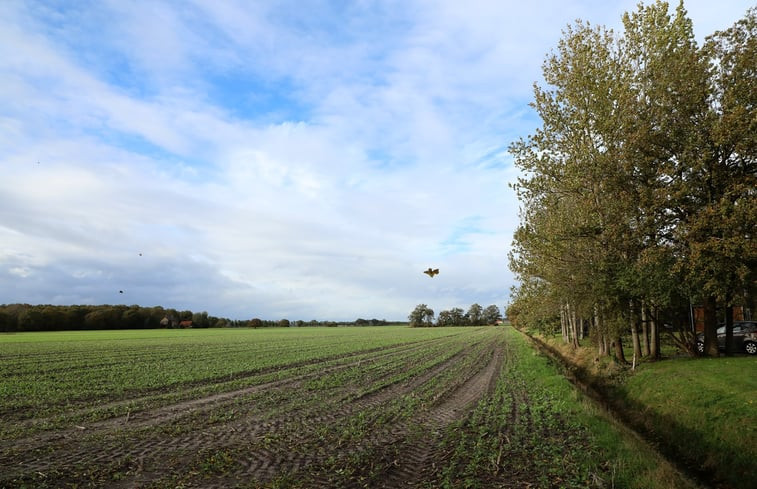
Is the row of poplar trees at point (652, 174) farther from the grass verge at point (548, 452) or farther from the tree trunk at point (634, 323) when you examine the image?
the grass verge at point (548, 452)

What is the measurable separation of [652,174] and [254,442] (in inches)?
817

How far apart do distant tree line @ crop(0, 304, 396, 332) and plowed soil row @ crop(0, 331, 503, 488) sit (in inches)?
5175

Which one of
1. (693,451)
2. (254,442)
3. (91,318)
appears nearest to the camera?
(254,442)

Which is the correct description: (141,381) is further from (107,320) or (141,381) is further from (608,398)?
(107,320)

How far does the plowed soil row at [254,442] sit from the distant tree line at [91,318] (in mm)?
131456

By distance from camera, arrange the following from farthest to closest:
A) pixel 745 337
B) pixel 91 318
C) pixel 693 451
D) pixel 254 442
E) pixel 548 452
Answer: pixel 91 318
pixel 745 337
pixel 693 451
pixel 254 442
pixel 548 452

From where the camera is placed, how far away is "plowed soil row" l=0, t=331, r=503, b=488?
8547mm

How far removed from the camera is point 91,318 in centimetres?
13175

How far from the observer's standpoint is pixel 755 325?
81.7 feet

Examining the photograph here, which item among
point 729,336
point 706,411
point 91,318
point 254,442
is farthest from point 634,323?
point 91,318

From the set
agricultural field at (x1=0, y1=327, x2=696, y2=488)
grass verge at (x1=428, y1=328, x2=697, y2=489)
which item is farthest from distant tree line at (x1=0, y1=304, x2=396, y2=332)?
grass verge at (x1=428, y1=328, x2=697, y2=489)

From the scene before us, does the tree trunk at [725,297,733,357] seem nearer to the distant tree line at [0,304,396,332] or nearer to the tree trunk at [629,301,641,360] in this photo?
the tree trunk at [629,301,641,360]

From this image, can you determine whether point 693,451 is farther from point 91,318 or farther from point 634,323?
point 91,318

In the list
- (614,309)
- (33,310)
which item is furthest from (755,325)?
(33,310)
